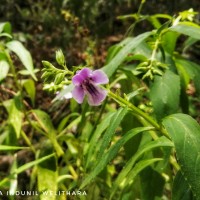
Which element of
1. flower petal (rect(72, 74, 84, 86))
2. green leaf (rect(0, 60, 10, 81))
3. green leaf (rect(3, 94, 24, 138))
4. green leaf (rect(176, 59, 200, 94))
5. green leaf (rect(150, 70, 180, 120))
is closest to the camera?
flower petal (rect(72, 74, 84, 86))

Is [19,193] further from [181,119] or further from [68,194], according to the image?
[181,119]

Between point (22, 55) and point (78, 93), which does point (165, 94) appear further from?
point (22, 55)

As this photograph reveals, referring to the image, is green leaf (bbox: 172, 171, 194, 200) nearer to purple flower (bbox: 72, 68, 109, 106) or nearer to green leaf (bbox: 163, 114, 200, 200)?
green leaf (bbox: 163, 114, 200, 200)

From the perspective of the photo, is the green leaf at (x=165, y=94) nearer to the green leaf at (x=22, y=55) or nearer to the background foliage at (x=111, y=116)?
the background foliage at (x=111, y=116)

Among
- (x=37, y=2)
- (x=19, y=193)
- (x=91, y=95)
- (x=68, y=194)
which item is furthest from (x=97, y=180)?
(x=37, y=2)

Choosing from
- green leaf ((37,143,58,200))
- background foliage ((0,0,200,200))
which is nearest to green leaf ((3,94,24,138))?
background foliage ((0,0,200,200))

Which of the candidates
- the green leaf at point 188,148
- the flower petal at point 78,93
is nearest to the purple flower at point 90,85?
the flower petal at point 78,93
